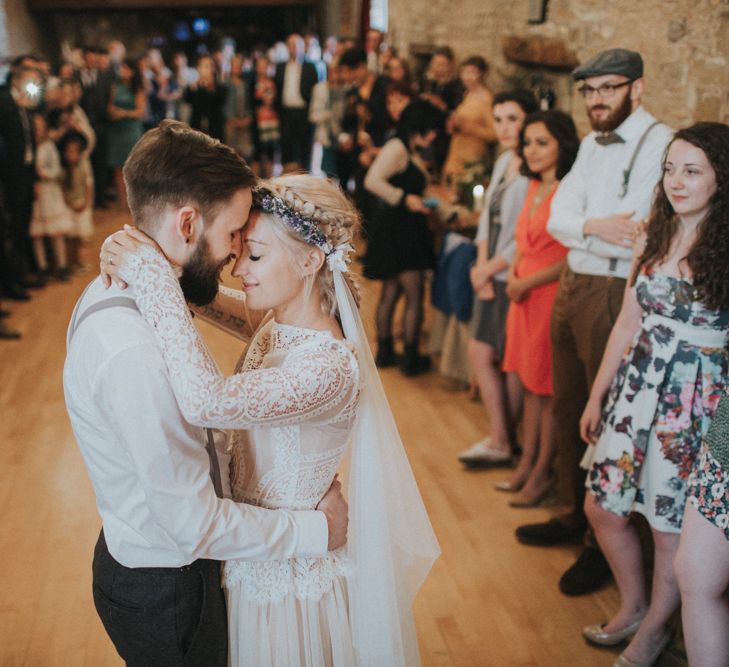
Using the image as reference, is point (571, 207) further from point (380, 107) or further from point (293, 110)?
point (293, 110)

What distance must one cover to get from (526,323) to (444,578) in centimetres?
111

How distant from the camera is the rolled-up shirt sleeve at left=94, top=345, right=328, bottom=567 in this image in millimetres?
1373

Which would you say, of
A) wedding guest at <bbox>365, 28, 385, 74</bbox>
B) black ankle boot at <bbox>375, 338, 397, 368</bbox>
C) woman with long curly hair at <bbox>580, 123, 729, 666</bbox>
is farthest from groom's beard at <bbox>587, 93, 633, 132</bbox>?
wedding guest at <bbox>365, 28, 385, 74</bbox>

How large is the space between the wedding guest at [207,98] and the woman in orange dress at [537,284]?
24.1 ft

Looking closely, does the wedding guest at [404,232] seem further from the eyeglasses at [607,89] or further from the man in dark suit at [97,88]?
the man in dark suit at [97,88]

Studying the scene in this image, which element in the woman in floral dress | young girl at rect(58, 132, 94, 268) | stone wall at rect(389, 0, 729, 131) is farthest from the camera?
young girl at rect(58, 132, 94, 268)

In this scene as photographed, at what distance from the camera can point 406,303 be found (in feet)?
16.1

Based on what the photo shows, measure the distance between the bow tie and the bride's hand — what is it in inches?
75.1

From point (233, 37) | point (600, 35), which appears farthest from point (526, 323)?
point (233, 37)

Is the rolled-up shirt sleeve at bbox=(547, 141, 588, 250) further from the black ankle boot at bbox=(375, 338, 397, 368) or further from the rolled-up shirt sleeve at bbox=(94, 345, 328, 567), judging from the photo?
the black ankle boot at bbox=(375, 338, 397, 368)

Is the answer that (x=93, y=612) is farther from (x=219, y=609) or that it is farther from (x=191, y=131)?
(x=191, y=131)

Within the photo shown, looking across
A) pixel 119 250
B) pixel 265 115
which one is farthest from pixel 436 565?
pixel 265 115

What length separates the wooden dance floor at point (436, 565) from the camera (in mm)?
2658

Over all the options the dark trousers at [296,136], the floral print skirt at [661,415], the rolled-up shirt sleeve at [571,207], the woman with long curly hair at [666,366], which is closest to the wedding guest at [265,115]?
the dark trousers at [296,136]
